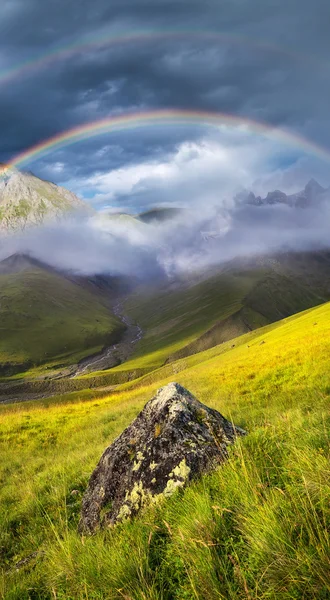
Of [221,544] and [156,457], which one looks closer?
[221,544]

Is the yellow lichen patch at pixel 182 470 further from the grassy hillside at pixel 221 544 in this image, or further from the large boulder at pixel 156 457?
the grassy hillside at pixel 221 544

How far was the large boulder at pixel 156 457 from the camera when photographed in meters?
6.57

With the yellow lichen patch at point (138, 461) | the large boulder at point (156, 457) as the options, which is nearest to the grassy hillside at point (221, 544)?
the large boulder at point (156, 457)

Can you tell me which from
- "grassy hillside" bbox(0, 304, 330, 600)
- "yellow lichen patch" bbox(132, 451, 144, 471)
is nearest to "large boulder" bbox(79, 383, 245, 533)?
"yellow lichen patch" bbox(132, 451, 144, 471)

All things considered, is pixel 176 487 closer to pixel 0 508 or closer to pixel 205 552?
pixel 205 552

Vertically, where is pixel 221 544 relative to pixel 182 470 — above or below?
above

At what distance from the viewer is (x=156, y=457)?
7164 millimetres

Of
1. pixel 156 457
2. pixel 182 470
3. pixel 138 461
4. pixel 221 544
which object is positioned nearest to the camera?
pixel 221 544

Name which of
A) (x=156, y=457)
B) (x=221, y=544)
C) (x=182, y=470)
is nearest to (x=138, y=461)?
(x=156, y=457)

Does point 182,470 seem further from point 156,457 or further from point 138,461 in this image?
point 138,461

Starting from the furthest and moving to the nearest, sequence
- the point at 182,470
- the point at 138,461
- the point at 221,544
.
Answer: the point at 138,461 → the point at 182,470 → the point at 221,544

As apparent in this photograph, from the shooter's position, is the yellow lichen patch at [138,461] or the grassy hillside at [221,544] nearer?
the grassy hillside at [221,544]

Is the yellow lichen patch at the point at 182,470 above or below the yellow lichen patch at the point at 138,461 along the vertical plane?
below

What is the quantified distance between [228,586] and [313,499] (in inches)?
50.7
